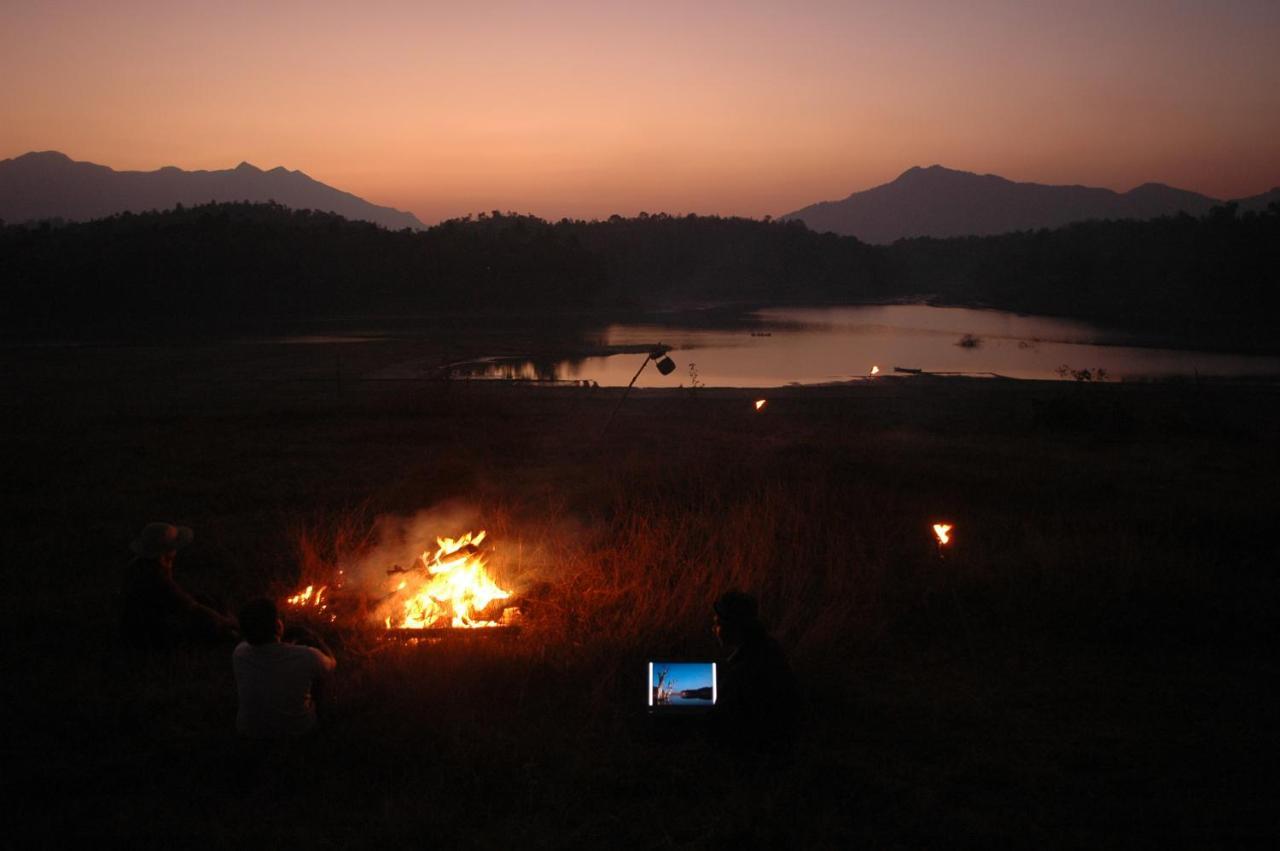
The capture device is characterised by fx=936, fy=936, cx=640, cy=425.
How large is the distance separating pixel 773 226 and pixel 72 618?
16383cm

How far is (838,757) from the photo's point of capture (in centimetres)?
512

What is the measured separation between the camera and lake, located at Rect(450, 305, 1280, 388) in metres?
38.4

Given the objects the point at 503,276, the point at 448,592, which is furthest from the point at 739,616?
the point at 503,276

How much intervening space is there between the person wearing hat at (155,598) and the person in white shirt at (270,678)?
1.48m

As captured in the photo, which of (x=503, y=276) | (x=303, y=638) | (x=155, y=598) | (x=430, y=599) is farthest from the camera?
(x=503, y=276)

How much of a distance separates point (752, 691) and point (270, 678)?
101 inches

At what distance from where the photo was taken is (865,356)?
159 ft

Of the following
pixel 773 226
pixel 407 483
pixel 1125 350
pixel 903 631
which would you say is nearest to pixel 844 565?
pixel 903 631

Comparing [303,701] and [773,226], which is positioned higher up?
[773,226]

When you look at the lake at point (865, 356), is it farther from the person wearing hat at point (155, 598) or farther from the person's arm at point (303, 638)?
the person's arm at point (303, 638)

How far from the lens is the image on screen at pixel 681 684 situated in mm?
5262

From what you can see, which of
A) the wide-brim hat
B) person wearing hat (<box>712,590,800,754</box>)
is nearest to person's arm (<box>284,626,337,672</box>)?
the wide-brim hat

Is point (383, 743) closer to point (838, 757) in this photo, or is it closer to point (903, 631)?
point (838, 757)

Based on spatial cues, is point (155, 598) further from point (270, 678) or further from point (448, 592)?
point (448, 592)
